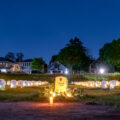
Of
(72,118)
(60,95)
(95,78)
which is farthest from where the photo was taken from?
(95,78)

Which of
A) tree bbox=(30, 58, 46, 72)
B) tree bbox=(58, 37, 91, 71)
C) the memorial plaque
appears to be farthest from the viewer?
tree bbox=(30, 58, 46, 72)

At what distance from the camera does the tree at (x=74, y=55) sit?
101562 mm

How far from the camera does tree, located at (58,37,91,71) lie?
102 m

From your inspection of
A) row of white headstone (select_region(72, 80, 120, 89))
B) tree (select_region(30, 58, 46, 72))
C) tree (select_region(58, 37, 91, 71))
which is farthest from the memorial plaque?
tree (select_region(30, 58, 46, 72))

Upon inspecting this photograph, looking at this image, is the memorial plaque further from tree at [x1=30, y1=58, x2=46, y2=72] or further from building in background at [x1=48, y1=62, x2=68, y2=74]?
tree at [x1=30, y1=58, x2=46, y2=72]

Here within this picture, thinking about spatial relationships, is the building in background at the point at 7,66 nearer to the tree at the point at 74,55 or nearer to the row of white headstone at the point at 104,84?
the tree at the point at 74,55

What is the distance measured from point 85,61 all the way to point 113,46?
34.4 metres

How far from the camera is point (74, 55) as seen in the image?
10150cm

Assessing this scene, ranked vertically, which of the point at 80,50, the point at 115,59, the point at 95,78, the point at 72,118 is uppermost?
the point at 80,50

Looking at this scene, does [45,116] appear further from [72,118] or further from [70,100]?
[70,100]

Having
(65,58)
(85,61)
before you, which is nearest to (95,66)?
(85,61)

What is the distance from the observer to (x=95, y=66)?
117250mm

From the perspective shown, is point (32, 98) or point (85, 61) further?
point (85, 61)

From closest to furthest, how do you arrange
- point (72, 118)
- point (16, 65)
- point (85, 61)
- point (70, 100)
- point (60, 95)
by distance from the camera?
point (72, 118) < point (70, 100) < point (60, 95) < point (85, 61) < point (16, 65)
